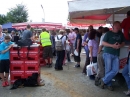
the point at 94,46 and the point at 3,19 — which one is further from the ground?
the point at 3,19

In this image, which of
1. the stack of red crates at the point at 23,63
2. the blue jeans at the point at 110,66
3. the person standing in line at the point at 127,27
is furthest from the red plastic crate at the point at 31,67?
the person standing in line at the point at 127,27

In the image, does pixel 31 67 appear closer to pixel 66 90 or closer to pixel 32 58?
pixel 32 58

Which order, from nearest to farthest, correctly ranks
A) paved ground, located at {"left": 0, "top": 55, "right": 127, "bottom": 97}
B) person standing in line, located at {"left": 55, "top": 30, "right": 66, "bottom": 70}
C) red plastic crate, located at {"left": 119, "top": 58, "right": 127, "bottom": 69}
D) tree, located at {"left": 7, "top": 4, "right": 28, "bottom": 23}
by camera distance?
paved ground, located at {"left": 0, "top": 55, "right": 127, "bottom": 97}
red plastic crate, located at {"left": 119, "top": 58, "right": 127, "bottom": 69}
person standing in line, located at {"left": 55, "top": 30, "right": 66, "bottom": 70}
tree, located at {"left": 7, "top": 4, "right": 28, "bottom": 23}

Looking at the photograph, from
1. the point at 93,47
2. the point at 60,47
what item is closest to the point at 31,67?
the point at 93,47

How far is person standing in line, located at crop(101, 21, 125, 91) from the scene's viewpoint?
5746 mm

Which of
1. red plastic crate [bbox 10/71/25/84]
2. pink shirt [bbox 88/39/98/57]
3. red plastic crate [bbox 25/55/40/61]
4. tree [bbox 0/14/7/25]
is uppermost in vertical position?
tree [bbox 0/14/7/25]

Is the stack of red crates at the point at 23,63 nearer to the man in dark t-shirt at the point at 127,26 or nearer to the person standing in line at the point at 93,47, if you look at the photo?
the person standing in line at the point at 93,47

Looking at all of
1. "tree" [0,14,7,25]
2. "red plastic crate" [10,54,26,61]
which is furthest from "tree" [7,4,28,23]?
"red plastic crate" [10,54,26,61]

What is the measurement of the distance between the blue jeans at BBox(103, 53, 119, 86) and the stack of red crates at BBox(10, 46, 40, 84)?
7.25ft

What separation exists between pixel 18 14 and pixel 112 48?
189 feet

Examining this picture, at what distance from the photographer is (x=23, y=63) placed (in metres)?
6.61

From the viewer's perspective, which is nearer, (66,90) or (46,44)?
(66,90)

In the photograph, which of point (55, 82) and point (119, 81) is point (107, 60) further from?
point (55, 82)

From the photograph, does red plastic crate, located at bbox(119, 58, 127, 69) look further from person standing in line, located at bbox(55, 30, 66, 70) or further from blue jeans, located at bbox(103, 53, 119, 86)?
person standing in line, located at bbox(55, 30, 66, 70)
